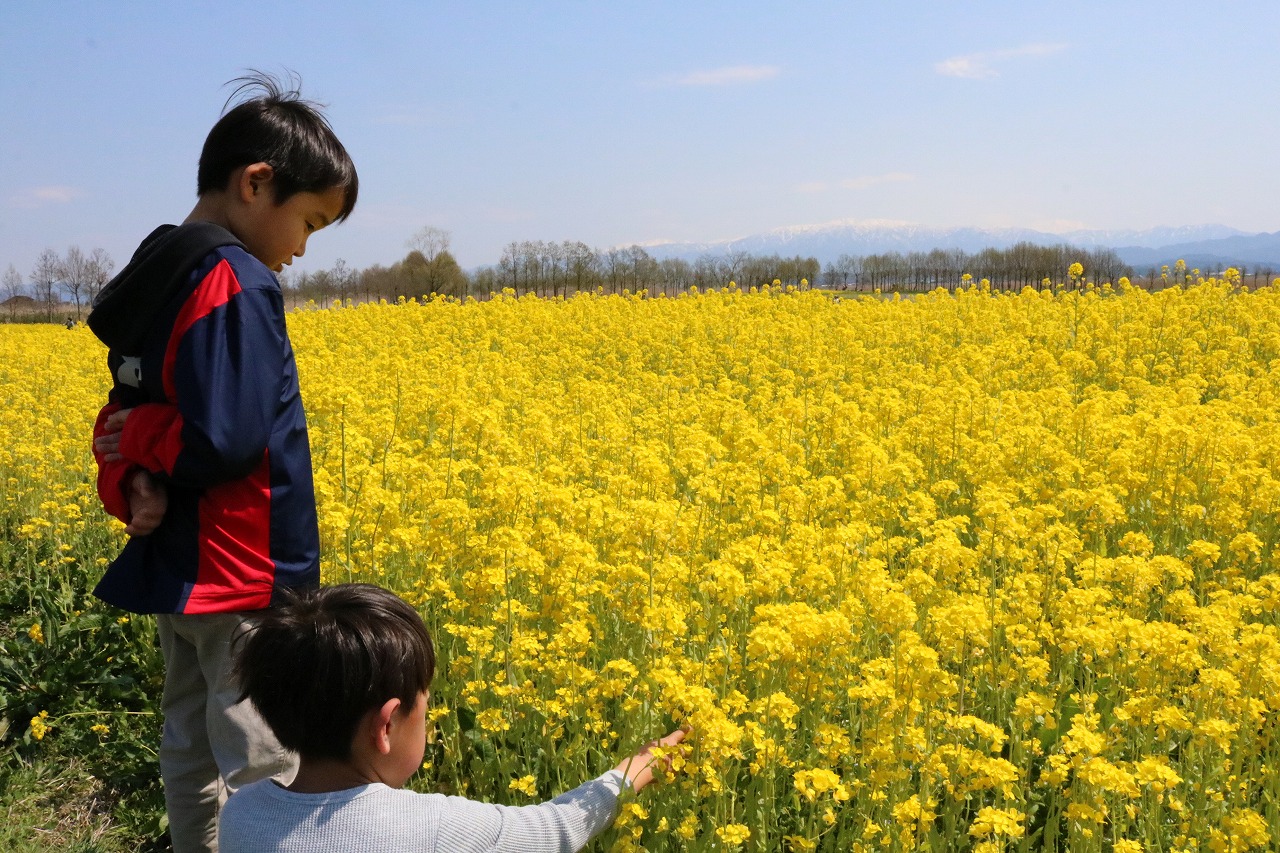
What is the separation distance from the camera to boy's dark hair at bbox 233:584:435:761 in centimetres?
190

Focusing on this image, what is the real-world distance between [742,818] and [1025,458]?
413 centimetres

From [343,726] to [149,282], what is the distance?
3.61 ft

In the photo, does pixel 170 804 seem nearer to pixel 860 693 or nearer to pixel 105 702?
pixel 860 693

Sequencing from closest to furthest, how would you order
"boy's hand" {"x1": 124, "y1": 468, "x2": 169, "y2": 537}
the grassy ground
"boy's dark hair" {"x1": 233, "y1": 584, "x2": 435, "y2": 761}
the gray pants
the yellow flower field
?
"boy's dark hair" {"x1": 233, "y1": 584, "x2": 435, "y2": 761} < "boy's hand" {"x1": 124, "y1": 468, "x2": 169, "y2": 537} < the gray pants < the yellow flower field < the grassy ground

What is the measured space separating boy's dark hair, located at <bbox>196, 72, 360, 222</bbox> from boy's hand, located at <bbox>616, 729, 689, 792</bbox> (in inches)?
64.3

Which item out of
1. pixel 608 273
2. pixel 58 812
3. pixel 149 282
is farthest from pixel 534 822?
pixel 608 273

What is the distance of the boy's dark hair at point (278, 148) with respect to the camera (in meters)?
2.32

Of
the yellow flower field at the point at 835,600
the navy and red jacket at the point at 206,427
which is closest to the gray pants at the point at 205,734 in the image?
the navy and red jacket at the point at 206,427

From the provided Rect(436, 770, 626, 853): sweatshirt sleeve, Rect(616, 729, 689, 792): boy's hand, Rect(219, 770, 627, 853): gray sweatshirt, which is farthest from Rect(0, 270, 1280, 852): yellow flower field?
Rect(219, 770, 627, 853): gray sweatshirt

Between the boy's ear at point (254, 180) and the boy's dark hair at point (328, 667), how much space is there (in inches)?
39.3

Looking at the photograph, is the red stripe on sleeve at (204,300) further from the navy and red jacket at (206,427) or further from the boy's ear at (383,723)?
the boy's ear at (383,723)

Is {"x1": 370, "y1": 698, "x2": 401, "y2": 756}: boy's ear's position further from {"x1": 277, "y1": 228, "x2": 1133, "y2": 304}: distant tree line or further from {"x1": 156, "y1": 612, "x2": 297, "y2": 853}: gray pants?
{"x1": 277, "y1": 228, "x2": 1133, "y2": 304}: distant tree line

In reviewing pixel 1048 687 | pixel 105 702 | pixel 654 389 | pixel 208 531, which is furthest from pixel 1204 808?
pixel 654 389

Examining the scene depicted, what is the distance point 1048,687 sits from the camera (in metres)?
3.62
